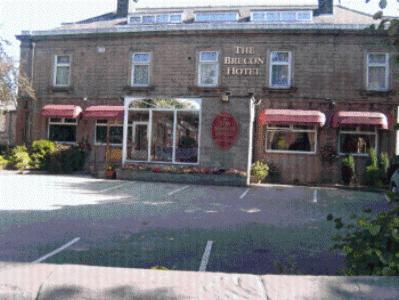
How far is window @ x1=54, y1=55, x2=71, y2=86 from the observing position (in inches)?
859

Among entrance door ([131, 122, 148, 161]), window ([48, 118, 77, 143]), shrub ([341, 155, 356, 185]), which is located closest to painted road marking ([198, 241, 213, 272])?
entrance door ([131, 122, 148, 161])

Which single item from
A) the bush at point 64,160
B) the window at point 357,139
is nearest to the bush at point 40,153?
the bush at point 64,160

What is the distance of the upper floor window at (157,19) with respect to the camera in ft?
72.3

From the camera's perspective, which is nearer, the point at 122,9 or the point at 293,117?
the point at 293,117

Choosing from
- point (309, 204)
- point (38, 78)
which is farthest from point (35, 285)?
point (38, 78)

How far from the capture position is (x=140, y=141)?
18.5 meters

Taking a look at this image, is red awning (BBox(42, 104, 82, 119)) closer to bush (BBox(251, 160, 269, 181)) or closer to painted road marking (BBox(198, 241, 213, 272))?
bush (BBox(251, 160, 269, 181))

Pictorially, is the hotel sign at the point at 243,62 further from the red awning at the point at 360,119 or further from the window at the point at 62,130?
the window at the point at 62,130

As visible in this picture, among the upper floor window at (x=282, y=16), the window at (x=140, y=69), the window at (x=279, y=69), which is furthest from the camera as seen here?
the window at (x=140, y=69)

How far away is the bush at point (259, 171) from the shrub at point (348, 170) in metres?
3.18

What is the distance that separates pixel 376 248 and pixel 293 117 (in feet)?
48.3

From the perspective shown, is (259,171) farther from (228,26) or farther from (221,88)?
(228,26)

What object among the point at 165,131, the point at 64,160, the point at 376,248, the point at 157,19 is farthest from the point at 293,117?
the point at 376,248

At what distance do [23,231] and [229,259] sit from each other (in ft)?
11.4
